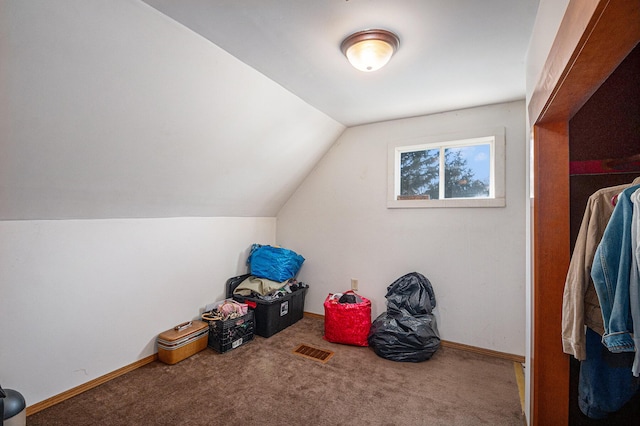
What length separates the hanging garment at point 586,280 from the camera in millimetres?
1106

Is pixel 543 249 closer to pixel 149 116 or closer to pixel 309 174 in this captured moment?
pixel 149 116

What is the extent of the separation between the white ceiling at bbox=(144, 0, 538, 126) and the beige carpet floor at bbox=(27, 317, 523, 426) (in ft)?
7.37

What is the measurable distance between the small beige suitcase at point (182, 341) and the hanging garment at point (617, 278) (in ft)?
8.75

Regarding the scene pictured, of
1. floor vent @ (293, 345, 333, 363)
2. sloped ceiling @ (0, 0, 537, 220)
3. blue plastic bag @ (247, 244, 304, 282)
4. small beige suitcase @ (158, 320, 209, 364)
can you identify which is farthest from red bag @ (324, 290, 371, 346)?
sloped ceiling @ (0, 0, 537, 220)

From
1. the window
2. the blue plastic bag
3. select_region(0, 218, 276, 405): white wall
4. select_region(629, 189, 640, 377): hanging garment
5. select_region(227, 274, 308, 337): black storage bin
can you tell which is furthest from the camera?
the blue plastic bag

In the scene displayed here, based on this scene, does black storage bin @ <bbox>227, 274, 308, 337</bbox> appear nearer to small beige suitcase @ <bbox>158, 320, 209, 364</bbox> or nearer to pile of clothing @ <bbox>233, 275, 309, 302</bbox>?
pile of clothing @ <bbox>233, 275, 309, 302</bbox>

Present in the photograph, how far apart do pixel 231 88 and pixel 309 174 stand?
68.1 inches

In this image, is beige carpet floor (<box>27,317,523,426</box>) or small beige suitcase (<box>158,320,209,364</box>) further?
small beige suitcase (<box>158,320,209,364</box>)

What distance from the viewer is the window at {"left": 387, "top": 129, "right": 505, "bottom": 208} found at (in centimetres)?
277

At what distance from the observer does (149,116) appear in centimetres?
188

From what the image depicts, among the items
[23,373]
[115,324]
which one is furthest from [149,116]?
[23,373]

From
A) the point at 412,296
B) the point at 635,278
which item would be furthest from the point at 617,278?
the point at 412,296

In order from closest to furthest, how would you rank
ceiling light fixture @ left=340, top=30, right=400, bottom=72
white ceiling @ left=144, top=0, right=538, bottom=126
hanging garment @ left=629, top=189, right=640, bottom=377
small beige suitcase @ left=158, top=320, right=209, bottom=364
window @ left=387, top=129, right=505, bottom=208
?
1. hanging garment @ left=629, top=189, right=640, bottom=377
2. white ceiling @ left=144, top=0, right=538, bottom=126
3. ceiling light fixture @ left=340, top=30, right=400, bottom=72
4. small beige suitcase @ left=158, top=320, right=209, bottom=364
5. window @ left=387, top=129, right=505, bottom=208

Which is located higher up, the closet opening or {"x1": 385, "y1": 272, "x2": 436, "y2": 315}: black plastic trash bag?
the closet opening
